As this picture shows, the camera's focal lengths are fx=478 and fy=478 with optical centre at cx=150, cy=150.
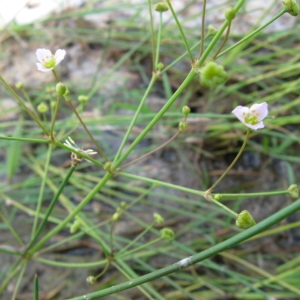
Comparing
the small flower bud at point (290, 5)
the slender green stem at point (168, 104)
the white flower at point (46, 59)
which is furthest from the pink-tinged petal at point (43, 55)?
the small flower bud at point (290, 5)

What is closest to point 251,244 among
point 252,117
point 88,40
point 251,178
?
point 251,178

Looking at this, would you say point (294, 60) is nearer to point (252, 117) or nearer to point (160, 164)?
point (160, 164)

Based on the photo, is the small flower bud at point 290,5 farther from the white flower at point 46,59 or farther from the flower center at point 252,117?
the white flower at point 46,59

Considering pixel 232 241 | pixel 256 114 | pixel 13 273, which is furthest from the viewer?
pixel 13 273

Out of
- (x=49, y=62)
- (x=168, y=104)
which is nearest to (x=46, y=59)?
(x=49, y=62)

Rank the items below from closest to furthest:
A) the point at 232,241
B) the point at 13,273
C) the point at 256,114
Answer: the point at 232,241, the point at 256,114, the point at 13,273

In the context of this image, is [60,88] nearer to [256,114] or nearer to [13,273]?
[256,114]

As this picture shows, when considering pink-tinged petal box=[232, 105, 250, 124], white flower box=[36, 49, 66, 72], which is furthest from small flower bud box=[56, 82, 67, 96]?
pink-tinged petal box=[232, 105, 250, 124]

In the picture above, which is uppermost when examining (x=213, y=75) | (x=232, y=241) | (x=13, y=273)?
(x=213, y=75)

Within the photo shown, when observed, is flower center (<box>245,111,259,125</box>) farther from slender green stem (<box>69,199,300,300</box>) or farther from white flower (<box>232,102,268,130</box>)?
slender green stem (<box>69,199,300,300</box>)

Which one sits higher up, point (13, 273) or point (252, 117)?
point (252, 117)

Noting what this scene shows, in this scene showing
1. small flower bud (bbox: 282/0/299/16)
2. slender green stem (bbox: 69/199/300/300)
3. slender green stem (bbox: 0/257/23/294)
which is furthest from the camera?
slender green stem (bbox: 0/257/23/294)

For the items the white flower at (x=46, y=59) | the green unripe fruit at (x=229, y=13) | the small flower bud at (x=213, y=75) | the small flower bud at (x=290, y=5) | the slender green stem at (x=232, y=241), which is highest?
the green unripe fruit at (x=229, y=13)
